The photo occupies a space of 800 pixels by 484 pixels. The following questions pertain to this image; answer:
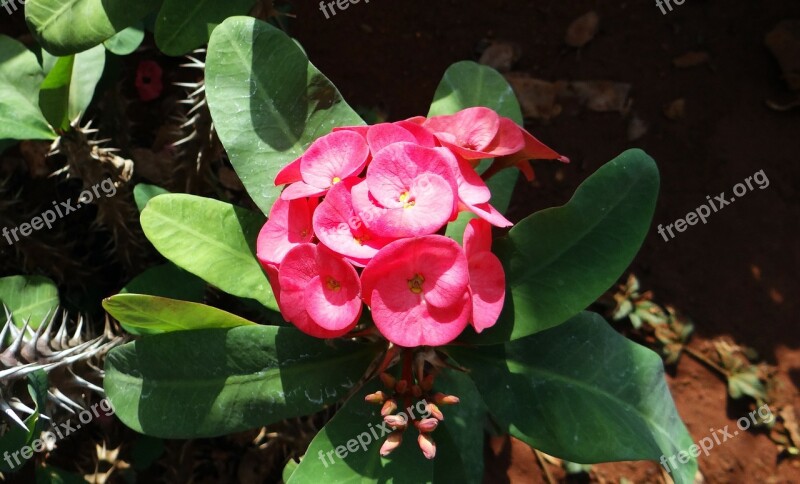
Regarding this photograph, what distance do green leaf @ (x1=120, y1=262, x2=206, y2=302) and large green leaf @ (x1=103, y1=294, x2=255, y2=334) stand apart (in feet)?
1.12

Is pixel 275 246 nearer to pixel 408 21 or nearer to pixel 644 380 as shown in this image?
pixel 644 380

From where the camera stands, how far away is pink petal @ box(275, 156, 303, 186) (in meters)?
1.19

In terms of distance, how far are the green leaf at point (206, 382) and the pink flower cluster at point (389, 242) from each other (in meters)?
0.24

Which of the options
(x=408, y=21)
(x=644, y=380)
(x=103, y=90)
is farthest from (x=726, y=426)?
(x=103, y=90)

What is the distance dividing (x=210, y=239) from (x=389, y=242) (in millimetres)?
490

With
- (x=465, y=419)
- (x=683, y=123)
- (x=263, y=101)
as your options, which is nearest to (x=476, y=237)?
(x=263, y=101)

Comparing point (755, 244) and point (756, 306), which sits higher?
point (755, 244)

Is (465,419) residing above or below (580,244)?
below

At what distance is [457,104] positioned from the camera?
1584 mm

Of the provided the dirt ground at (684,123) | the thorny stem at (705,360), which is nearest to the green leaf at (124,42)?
the dirt ground at (684,123)

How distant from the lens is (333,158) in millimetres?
1169

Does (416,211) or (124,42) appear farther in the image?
(124,42)

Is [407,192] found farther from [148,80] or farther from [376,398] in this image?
[148,80]

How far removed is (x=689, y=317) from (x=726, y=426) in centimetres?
42
